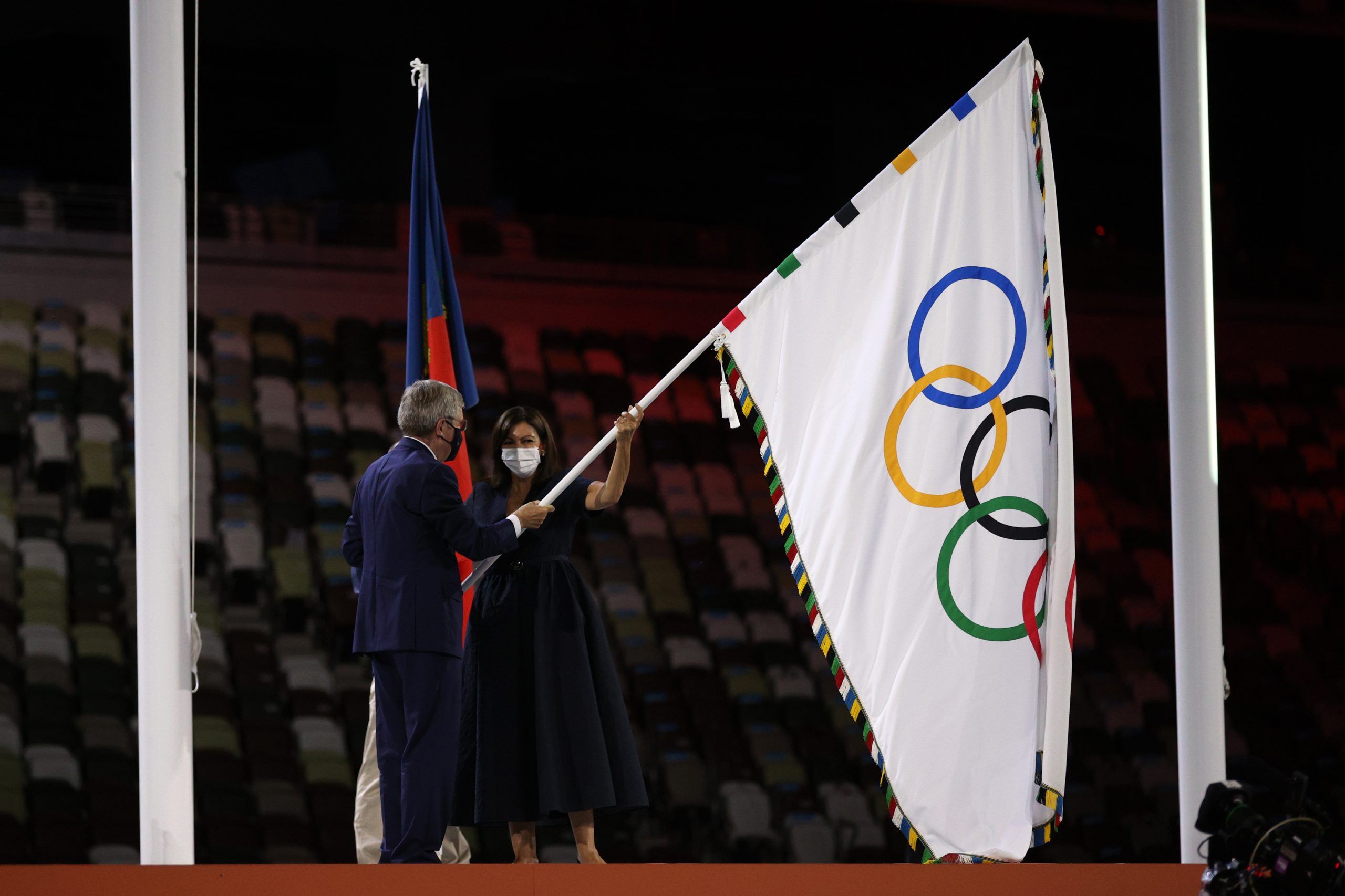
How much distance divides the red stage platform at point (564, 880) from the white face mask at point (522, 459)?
1.01 metres

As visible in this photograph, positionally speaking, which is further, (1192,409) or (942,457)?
(1192,409)

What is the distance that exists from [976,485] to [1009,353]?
0.27m

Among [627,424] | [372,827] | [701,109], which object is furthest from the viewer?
[701,109]

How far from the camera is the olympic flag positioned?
3.02 metres

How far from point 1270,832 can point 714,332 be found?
1.48 m

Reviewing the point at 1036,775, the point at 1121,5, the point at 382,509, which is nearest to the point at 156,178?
the point at 382,509

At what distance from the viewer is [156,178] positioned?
9.86 ft

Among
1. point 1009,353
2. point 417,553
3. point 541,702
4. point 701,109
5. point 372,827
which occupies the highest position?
point 701,109

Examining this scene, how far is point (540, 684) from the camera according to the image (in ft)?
10.4

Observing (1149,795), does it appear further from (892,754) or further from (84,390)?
(84,390)

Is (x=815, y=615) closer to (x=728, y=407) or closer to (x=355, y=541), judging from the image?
(x=728, y=407)

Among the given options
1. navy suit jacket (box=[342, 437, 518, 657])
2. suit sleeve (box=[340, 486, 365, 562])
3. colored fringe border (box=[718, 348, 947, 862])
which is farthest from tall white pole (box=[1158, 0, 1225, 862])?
suit sleeve (box=[340, 486, 365, 562])

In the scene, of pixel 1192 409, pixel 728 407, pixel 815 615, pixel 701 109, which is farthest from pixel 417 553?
pixel 701 109

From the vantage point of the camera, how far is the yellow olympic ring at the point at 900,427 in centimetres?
312
